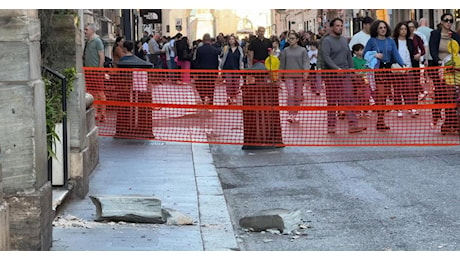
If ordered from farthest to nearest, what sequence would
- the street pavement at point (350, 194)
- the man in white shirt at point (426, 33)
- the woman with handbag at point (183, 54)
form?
the woman with handbag at point (183, 54) → the man in white shirt at point (426, 33) → the street pavement at point (350, 194)

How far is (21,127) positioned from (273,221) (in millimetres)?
2276

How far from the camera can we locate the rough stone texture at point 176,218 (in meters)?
8.54

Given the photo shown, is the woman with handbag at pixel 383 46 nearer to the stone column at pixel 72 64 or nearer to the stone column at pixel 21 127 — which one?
the stone column at pixel 72 64

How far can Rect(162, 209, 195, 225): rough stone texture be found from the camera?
8539 mm

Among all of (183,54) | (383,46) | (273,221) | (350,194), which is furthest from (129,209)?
(183,54)

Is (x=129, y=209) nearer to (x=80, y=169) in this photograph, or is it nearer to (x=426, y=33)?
(x=80, y=169)

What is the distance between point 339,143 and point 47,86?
5.91m

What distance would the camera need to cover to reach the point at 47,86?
9719mm

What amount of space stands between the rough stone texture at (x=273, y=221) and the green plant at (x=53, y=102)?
5.04 ft

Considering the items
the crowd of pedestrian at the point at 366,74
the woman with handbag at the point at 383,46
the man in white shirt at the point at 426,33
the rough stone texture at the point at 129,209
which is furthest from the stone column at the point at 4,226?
the man in white shirt at the point at 426,33

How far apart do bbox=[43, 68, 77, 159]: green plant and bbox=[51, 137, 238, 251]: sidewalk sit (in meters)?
0.48
